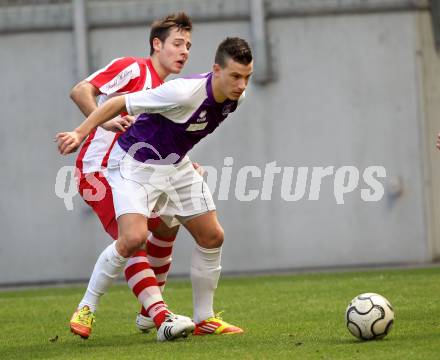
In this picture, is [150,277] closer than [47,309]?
Yes

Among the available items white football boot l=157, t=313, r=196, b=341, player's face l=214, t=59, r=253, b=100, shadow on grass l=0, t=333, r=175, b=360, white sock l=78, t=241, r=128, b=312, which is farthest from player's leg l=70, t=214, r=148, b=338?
player's face l=214, t=59, r=253, b=100

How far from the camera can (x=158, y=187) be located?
6.46 m

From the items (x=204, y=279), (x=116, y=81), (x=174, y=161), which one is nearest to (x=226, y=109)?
(x=174, y=161)

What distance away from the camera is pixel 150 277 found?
257 inches

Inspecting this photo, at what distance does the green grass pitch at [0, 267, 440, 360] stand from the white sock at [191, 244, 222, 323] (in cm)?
25

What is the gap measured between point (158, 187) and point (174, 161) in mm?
181

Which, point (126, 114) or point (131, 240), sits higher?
point (126, 114)

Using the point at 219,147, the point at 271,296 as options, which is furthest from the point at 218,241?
the point at 219,147

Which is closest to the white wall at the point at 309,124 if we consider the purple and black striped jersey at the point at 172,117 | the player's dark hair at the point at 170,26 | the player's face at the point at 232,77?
the player's dark hair at the point at 170,26

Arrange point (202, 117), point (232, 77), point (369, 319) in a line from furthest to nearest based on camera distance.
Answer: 1. point (202, 117)
2. point (232, 77)
3. point (369, 319)

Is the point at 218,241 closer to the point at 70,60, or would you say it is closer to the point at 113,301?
the point at 113,301

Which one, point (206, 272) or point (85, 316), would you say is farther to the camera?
point (206, 272)

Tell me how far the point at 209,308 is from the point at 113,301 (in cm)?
313

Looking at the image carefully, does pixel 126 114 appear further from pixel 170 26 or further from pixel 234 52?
pixel 234 52
